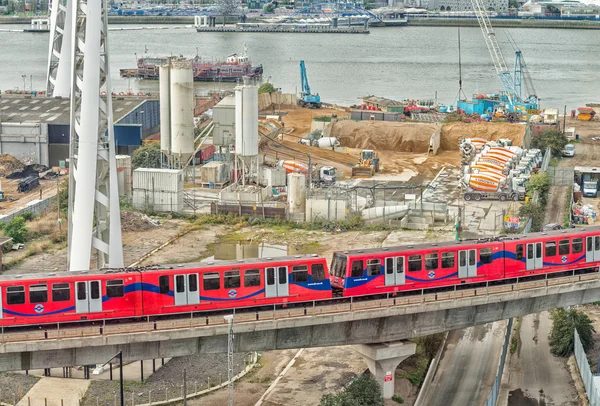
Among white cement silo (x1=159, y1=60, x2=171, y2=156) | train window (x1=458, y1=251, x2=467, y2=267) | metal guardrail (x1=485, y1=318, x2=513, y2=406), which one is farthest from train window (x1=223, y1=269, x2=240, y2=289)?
white cement silo (x1=159, y1=60, x2=171, y2=156)

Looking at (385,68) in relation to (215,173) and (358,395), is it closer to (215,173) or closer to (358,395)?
(215,173)

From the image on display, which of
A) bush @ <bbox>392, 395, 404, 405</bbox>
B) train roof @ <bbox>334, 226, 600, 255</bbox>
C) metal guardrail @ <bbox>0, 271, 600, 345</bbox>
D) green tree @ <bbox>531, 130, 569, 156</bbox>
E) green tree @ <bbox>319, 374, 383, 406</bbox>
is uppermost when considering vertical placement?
train roof @ <bbox>334, 226, 600, 255</bbox>

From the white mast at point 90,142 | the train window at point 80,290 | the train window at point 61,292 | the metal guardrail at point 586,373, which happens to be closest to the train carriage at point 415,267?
the metal guardrail at point 586,373

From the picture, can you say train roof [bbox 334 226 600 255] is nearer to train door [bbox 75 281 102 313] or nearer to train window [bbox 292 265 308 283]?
train window [bbox 292 265 308 283]

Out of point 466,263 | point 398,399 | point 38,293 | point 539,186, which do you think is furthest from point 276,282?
point 539,186

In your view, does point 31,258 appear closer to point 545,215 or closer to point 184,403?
point 184,403
